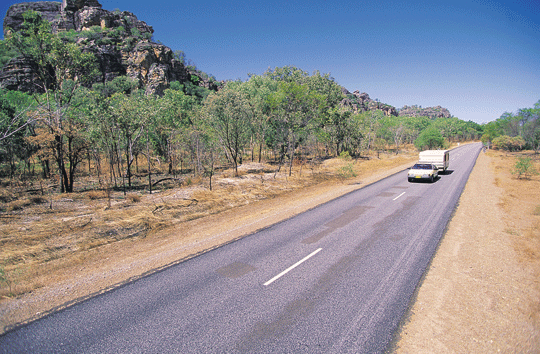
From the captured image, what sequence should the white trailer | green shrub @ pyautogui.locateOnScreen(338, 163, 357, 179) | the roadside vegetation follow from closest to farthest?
the roadside vegetation < green shrub @ pyautogui.locateOnScreen(338, 163, 357, 179) < the white trailer

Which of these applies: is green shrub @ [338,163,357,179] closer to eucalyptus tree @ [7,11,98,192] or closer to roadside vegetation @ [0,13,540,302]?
roadside vegetation @ [0,13,540,302]

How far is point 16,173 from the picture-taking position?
28.2m

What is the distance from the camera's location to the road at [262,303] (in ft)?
15.3

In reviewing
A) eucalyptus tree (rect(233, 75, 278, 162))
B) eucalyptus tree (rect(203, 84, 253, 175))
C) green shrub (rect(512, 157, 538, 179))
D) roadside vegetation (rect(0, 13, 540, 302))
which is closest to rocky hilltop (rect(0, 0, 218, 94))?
roadside vegetation (rect(0, 13, 540, 302))

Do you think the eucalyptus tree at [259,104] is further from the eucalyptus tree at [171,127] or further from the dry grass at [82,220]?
the dry grass at [82,220]

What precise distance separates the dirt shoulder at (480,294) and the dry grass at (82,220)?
9.98m

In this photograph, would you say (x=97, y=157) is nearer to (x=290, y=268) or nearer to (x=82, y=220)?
(x=82, y=220)

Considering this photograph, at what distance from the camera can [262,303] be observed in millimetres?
5762

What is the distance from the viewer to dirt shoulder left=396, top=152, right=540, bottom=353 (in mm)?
4680

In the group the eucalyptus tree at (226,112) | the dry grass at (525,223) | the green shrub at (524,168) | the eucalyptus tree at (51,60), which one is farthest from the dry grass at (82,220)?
the green shrub at (524,168)

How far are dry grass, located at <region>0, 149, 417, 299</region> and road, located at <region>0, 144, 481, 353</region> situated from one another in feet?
9.98

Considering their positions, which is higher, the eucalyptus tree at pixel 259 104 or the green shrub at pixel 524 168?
the eucalyptus tree at pixel 259 104

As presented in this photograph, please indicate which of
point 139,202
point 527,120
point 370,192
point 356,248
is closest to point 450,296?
point 356,248

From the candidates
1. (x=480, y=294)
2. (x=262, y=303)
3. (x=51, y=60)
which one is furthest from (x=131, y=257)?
(x=51, y=60)
